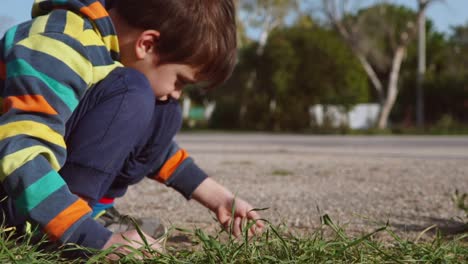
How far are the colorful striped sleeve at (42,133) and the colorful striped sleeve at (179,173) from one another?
0.65 m

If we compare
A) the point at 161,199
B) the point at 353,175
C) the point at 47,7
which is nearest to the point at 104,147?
the point at 47,7

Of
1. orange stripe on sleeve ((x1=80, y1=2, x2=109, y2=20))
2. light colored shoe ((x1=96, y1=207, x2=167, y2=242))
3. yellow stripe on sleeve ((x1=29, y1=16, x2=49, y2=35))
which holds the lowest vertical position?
light colored shoe ((x1=96, y1=207, x2=167, y2=242))

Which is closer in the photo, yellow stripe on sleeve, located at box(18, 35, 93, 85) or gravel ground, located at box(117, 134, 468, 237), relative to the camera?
yellow stripe on sleeve, located at box(18, 35, 93, 85)

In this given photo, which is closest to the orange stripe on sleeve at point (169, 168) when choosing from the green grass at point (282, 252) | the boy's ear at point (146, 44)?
the boy's ear at point (146, 44)

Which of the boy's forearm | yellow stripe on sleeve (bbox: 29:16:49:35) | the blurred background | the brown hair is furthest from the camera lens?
the blurred background

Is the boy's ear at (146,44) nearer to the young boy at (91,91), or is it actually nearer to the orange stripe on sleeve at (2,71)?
the young boy at (91,91)

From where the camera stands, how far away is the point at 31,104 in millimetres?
1211

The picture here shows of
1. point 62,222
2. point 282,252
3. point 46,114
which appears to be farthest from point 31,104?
point 282,252

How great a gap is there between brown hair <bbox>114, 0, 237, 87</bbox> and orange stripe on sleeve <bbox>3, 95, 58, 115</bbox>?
364mm

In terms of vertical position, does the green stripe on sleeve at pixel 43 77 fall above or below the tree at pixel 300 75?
below

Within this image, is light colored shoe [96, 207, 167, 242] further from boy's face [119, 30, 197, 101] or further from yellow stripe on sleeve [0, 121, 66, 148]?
yellow stripe on sleeve [0, 121, 66, 148]

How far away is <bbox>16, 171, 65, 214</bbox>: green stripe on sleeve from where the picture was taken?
1.19 metres

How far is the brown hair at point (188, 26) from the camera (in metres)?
1.47

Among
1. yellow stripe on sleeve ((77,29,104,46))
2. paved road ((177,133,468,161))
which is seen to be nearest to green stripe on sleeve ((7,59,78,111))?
yellow stripe on sleeve ((77,29,104,46))
